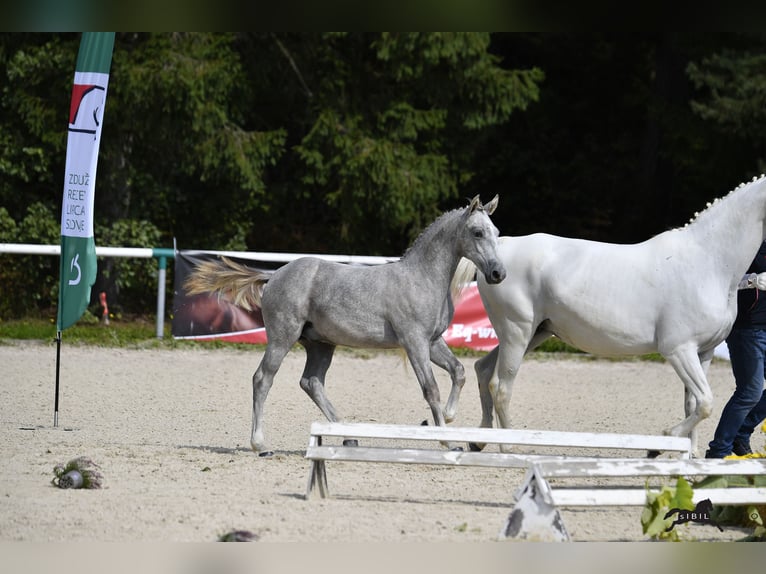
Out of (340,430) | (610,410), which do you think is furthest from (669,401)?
(340,430)

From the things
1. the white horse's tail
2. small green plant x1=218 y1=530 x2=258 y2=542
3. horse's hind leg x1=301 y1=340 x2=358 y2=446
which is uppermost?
the white horse's tail

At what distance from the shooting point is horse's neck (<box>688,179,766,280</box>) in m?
7.15

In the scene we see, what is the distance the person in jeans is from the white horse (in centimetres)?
20

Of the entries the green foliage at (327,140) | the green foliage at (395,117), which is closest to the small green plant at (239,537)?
the green foliage at (327,140)

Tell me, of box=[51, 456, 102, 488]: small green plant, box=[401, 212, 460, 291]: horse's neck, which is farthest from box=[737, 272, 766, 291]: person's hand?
box=[51, 456, 102, 488]: small green plant

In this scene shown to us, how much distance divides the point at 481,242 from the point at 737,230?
1864 mm

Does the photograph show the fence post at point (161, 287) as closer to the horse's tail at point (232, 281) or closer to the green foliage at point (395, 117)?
the green foliage at point (395, 117)

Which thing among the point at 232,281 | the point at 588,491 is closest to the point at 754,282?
the point at 588,491

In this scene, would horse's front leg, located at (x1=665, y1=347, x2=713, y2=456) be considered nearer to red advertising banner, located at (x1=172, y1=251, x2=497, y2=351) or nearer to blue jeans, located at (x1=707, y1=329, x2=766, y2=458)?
blue jeans, located at (x1=707, y1=329, x2=766, y2=458)

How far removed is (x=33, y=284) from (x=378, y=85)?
7.71 metres

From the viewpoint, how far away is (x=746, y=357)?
23.8 feet
